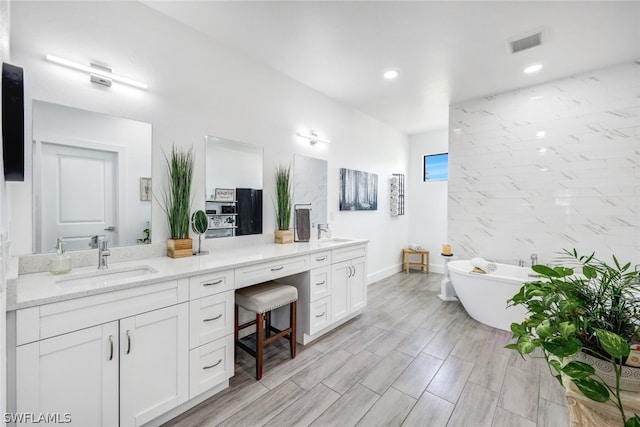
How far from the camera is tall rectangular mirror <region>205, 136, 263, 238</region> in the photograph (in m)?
2.39

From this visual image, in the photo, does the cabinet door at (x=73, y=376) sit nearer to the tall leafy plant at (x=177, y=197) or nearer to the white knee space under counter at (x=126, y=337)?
the white knee space under counter at (x=126, y=337)

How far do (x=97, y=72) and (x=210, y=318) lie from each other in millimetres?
1827

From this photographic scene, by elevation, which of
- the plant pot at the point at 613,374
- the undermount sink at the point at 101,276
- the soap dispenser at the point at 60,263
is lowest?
the undermount sink at the point at 101,276

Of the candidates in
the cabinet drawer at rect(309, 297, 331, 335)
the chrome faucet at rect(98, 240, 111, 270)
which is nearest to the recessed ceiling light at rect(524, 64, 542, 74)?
the cabinet drawer at rect(309, 297, 331, 335)

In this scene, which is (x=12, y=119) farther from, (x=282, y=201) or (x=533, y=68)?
(x=533, y=68)

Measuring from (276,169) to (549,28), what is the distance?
274 centimetres

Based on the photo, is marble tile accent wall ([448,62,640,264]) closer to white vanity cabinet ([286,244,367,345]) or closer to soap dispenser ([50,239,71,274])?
white vanity cabinet ([286,244,367,345])

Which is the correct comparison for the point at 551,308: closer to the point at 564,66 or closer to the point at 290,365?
the point at 290,365

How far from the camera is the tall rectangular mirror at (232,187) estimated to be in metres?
2.39

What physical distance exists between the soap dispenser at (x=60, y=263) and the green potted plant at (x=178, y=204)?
1.96 ft

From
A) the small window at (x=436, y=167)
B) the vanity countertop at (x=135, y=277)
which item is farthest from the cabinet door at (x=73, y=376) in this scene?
the small window at (x=436, y=167)

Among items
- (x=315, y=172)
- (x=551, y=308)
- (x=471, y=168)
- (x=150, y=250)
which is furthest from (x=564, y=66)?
(x=150, y=250)

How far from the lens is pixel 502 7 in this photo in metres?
1.96

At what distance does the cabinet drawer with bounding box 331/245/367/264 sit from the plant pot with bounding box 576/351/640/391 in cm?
212
